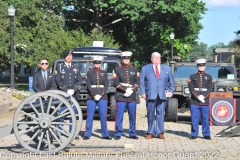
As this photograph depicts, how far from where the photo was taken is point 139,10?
134ft

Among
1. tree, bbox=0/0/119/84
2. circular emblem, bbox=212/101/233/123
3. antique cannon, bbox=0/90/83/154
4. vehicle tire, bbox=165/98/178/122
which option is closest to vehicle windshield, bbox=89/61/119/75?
vehicle tire, bbox=165/98/178/122

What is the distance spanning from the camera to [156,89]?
40.0ft

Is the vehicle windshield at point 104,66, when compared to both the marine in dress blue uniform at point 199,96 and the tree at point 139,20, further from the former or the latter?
the tree at point 139,20

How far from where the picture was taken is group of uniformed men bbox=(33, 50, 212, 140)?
39.7 ft

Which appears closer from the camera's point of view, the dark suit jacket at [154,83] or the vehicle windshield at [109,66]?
the dark suit jacket at [154,83]

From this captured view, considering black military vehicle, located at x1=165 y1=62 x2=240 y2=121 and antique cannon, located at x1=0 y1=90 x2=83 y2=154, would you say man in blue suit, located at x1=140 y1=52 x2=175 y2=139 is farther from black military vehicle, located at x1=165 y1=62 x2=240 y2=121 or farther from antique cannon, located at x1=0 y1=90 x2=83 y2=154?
black military vehicle, located at x1=165 y1=62 x2=240 y2=121

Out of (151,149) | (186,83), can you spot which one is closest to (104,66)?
(186,83)

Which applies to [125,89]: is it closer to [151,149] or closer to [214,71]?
[151,149]

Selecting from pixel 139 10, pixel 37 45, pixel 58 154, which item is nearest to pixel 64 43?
pixel 37 45

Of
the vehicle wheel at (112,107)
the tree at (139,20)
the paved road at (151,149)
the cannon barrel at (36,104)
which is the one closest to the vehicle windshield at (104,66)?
the vehicle wheel at (112,107)

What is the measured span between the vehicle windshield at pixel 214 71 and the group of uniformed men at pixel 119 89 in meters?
5.22

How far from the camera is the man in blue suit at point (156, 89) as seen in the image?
Result: 1218cm

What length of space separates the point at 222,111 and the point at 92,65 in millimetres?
4958

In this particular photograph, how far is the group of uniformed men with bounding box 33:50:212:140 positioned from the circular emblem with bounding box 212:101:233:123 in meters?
2.41
